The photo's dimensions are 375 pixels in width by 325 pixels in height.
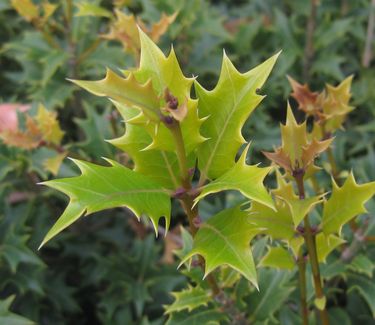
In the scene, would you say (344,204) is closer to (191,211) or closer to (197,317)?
(191,211)

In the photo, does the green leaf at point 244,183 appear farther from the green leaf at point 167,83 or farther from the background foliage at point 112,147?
the background foliage at point 112,147

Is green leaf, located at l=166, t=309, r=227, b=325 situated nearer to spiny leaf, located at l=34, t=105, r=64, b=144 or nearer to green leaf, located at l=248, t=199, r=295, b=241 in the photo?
green leaf, located at l=248, t=199, r=295, b=241

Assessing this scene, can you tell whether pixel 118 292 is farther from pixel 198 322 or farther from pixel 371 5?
pixel 371 5

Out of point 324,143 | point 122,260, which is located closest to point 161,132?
point 324,143

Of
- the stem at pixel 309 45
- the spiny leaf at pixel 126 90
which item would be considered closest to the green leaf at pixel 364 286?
the spiny leaf at pixel 126 90

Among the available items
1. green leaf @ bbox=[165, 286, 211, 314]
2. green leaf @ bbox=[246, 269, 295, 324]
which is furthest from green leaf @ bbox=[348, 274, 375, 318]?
green leaf @ bbox=[165, 286, 211, 314]

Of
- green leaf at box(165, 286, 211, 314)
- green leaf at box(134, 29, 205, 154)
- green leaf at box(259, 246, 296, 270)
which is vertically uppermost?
green leaf at box(134, 29, 205, 154)
